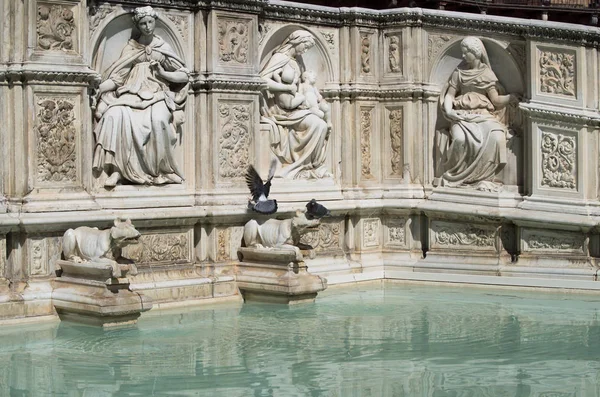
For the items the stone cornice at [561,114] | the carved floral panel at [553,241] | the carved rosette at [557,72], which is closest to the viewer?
the carved floral panel at [553,241]

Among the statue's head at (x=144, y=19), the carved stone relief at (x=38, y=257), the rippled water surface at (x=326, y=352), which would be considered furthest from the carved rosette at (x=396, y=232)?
the carved stone relief at (x=38, y=257)

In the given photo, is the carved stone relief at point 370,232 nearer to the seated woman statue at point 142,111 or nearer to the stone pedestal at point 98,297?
the seated woman statue at point 142,111

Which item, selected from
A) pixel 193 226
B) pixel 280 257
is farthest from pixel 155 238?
pixel 280 257

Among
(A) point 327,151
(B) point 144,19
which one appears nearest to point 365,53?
(A) point 327,151

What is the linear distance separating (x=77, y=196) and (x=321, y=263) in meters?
3.71

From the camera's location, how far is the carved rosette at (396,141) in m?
15.4

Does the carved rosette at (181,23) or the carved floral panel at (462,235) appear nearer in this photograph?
the carved rosette at (181,23)

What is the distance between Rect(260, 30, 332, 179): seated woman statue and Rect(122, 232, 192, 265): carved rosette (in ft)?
5.95

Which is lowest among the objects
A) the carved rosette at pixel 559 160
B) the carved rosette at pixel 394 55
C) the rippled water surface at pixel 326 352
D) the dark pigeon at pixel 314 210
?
the rippled water surface at pixel 326 352

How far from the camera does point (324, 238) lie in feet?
48.9

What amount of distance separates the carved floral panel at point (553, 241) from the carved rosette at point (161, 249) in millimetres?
4216

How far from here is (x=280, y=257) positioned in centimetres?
1309

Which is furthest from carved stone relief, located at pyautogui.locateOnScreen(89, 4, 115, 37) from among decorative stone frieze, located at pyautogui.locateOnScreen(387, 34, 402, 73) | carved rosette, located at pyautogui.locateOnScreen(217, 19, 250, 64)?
decorative stone frieze, located at pyautogui.locateOnScreen(387, 34, 402, 73)

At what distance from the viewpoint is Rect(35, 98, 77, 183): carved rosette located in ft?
39.0
